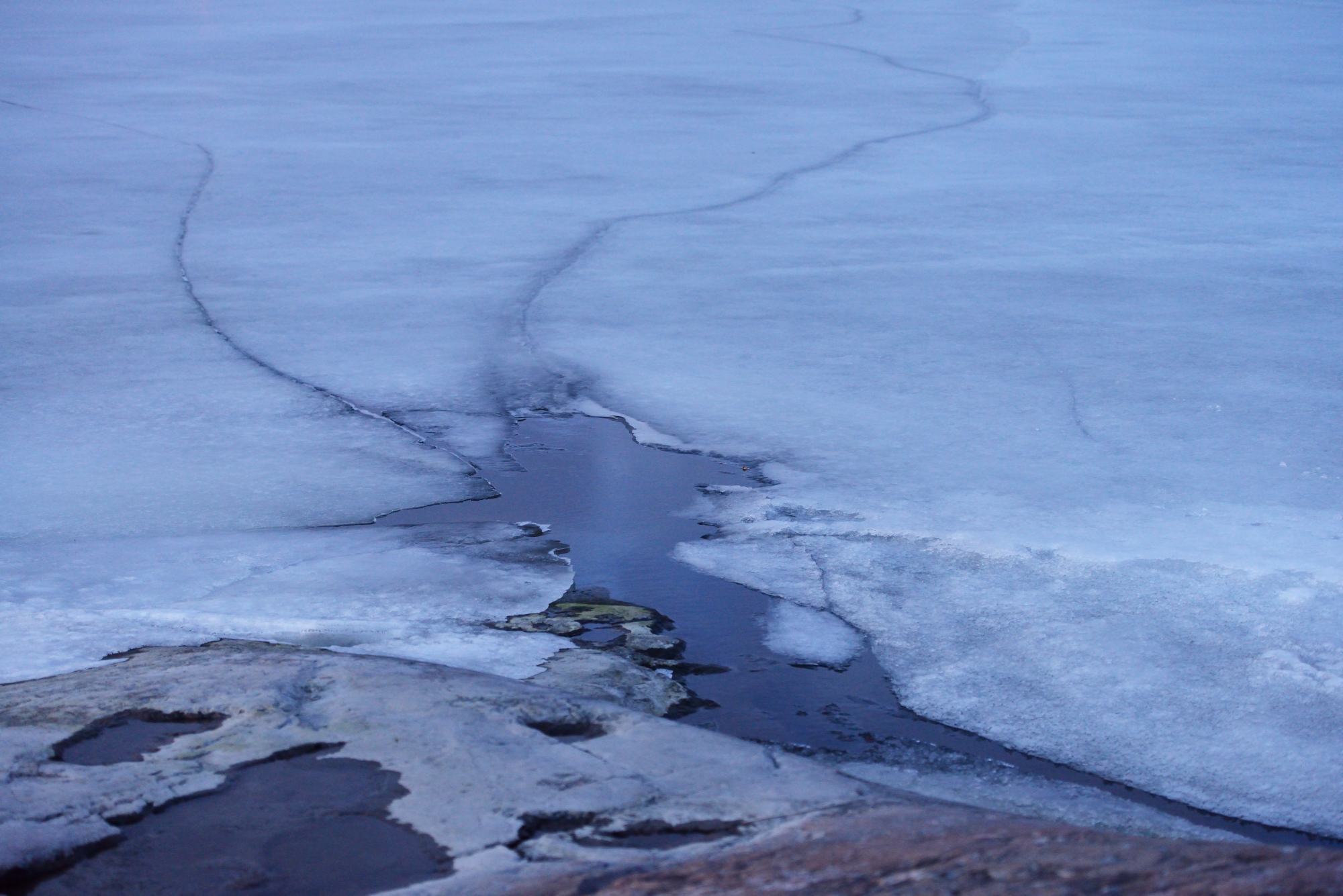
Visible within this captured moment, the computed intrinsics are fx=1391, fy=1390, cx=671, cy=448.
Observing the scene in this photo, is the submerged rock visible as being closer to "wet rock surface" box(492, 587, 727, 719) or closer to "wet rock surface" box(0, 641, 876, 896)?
"wet rock surface" box(492, 587, 727, 719)

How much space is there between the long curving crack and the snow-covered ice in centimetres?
3

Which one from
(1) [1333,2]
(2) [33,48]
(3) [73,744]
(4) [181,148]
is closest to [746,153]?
(4) [181,148]

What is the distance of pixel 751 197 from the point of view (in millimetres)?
6508

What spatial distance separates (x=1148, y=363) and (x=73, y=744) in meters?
3.31

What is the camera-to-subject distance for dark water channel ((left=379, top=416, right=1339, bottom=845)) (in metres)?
2.48

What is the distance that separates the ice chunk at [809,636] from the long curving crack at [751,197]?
155 cm

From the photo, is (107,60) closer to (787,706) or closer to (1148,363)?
(1148,363)

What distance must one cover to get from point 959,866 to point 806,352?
2.93m

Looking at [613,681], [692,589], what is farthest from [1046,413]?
[613,681]

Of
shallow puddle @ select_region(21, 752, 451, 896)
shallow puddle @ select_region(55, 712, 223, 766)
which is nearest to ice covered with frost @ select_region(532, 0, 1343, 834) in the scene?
shallow puddle @ select_region(21, 752, 451, 896)

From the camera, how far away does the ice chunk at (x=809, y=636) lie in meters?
2.79

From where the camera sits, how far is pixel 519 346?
4.52 meters

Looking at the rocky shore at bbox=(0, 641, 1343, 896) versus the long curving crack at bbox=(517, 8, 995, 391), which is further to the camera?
the long curving crack at bbox=(517, 8, 995, 391)

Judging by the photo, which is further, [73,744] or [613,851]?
[73,744]
